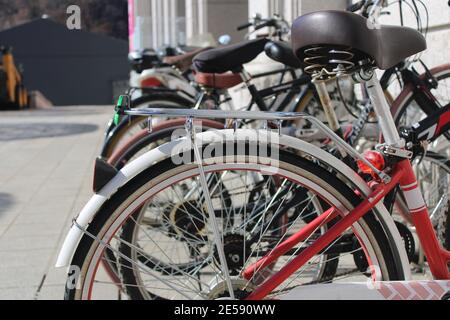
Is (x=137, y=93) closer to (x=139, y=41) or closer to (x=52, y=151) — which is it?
(x=52, y=151)

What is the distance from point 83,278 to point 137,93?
284cm

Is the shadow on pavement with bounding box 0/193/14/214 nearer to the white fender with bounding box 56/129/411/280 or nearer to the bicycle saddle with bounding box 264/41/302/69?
the bicycle saddle with bounding box 264/41/302/69

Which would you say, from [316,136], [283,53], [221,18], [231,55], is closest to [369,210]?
[316,136]

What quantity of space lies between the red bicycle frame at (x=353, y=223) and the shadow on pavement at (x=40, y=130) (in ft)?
31.4

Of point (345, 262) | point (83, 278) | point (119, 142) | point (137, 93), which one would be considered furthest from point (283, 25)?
point (83, 278)

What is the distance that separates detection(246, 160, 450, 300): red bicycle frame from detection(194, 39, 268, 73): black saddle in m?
1.40

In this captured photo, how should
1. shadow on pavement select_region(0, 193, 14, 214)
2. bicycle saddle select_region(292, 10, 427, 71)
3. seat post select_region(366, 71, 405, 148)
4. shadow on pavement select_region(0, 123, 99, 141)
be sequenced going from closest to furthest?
bicycle saddle select_region(292, 10, 427, 71) → seat post select_region(366, 71, 405, 148) → shadow on pavement select_region(0, 193, 14, 214) → shadow on pavement select_region(0, 123, 99, 141)

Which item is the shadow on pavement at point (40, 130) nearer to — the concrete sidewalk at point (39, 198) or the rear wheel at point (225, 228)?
the concrete sidewalk at point (39, 198)

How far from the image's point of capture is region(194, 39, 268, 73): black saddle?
3.33 metres

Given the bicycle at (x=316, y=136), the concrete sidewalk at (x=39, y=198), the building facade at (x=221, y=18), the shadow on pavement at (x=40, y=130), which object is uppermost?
the building facade at (x=221, y=18)

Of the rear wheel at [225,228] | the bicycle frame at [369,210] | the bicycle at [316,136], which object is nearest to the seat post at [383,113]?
the bicycle frame at [369,210]

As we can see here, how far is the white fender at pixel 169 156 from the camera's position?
1.96 metres

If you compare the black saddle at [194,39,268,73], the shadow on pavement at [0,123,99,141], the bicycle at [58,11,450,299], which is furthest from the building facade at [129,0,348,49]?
the bicycle at [58,11,450,299]
